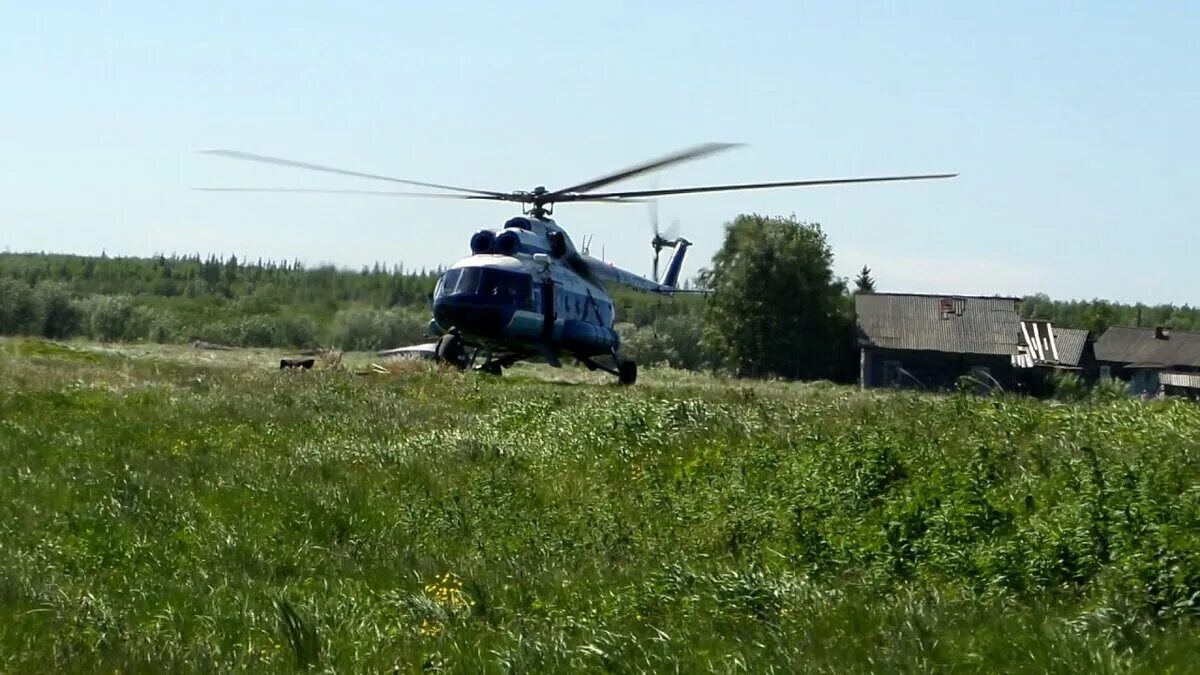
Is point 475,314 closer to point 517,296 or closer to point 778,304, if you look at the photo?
point 517,296

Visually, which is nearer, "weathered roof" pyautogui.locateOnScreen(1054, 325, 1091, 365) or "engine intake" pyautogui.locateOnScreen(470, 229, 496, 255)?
"engine intake" pyautogui.locateOnScreen(470, 229, 496, 255)

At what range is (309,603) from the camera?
901cm

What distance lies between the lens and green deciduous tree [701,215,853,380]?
224 ft

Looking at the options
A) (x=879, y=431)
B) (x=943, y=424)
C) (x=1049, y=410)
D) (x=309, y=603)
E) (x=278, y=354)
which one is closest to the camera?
(x=309, y=603)

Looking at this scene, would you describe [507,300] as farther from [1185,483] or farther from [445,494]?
[1185,483]

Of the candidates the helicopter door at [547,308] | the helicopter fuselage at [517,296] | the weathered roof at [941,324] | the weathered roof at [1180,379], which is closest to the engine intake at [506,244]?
the helicopter fuselage at [517,296]

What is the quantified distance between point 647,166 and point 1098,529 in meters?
21.9

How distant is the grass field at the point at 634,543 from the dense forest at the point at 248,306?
17489 millimetres

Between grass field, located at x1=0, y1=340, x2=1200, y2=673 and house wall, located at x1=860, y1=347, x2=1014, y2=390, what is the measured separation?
4197cm

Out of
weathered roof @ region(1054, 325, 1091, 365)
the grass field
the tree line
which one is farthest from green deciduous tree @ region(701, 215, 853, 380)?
the grass field

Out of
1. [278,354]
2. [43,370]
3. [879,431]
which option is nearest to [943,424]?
[879,431]

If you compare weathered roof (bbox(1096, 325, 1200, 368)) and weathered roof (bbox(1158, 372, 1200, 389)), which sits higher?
weathered roof (bbox(1096, 325, 1200, 368))

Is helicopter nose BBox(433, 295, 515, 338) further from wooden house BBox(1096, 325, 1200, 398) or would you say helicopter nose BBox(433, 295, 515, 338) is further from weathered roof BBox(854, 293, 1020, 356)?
wooden house BBox(1096, 325, 1200, 398)

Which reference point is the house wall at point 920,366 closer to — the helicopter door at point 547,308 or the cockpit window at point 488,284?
the helicopter door at point 547,308
